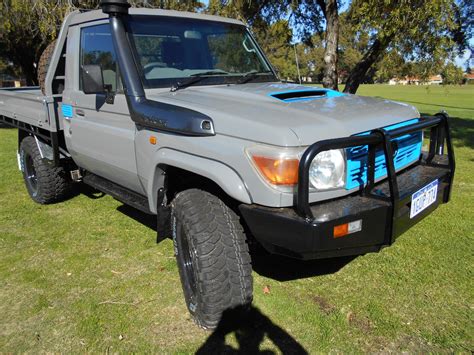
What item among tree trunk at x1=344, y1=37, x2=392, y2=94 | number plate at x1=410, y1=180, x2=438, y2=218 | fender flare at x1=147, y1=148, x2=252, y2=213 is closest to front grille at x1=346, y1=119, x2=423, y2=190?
number plate at x1=410, y1=180, x2=438, y2=218

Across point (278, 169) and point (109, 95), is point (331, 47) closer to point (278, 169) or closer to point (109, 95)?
point (109, 95)

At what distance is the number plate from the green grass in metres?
0.76

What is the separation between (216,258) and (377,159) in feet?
→ 4.03

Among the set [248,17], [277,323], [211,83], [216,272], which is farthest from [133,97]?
[248,17]

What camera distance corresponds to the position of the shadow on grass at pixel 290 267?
3.66m

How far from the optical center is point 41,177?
5.05 metres

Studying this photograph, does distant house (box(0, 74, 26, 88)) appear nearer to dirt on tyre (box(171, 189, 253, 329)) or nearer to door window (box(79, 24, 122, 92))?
door window (box(79, 24, 122, 92))

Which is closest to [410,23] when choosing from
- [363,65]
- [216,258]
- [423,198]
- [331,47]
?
[331,47]

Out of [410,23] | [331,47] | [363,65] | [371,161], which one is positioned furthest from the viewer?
[363,65]

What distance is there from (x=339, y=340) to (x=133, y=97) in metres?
2.25

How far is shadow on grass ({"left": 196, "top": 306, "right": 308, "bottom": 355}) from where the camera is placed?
273 cm

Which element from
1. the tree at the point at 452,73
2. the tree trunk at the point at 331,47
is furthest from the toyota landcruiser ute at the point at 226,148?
the tree trunk at the point at 331,47

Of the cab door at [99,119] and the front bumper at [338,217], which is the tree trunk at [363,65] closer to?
the cab door at [99,119]

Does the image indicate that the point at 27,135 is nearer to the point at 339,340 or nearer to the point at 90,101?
the point at 90,101
